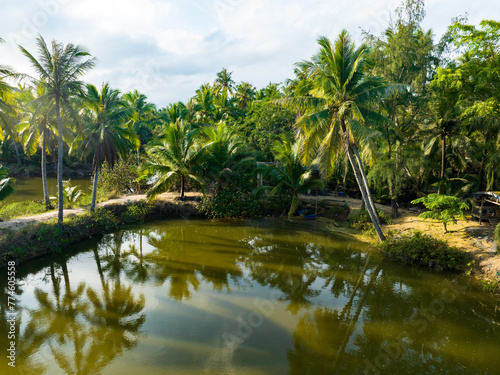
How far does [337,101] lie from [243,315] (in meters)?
8.76

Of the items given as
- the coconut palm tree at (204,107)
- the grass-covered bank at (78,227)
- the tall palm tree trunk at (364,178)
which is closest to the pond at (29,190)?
the grass-covered bank at (78,227)

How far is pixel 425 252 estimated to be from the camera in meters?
10.6

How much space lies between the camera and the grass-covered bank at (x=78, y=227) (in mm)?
10102

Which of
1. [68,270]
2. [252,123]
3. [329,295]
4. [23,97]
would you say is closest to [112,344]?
[68,270]

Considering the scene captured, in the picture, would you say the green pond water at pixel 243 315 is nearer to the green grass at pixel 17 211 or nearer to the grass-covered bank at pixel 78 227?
the grass-covered bank at pixel 78 227

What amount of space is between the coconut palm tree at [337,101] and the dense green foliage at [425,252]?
2.57 feet

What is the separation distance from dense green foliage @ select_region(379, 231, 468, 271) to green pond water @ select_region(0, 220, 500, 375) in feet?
1.61

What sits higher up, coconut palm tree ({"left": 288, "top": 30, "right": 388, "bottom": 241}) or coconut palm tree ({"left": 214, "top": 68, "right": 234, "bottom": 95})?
coconut palm tree ({"left": 214, "top": 68, "right": 234, "bottom": 95})

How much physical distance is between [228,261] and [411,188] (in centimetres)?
1429

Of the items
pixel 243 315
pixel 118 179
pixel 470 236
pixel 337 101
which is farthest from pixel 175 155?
pixel 470 236

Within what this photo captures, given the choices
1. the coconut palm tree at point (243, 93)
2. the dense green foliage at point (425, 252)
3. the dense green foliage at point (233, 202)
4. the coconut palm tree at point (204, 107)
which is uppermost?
the coconut palm tree at point (243, 93)

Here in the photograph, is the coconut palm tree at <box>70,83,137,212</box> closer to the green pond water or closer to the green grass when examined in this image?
the green grass

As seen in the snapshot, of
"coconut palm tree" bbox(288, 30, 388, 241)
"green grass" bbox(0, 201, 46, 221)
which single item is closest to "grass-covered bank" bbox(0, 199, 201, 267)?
"green grass" bbox(0, 201, 46, 221)

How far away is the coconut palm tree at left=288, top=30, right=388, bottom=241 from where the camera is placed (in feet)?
35.6
